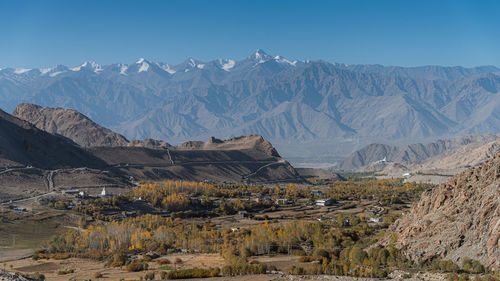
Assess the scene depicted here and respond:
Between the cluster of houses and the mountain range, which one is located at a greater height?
the mountain range

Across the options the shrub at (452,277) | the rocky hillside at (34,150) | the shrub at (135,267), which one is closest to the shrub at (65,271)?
the shrub at (135,267)

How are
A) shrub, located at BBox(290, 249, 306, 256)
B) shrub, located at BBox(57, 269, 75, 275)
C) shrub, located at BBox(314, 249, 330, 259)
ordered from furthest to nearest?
shrub, located at BBox(290, 249, 306, 256) < shrub, located at BBox(314, 249, 330, 259) < shrub, located at BBox(57, 269, 75, 275)

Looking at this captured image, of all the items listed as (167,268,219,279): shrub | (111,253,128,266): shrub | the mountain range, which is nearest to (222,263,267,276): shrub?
(167,268,219,279): shrub

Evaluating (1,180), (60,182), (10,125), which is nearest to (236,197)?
(60,182)

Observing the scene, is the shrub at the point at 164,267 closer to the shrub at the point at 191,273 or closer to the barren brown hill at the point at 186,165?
the shrub at the point at 191,273

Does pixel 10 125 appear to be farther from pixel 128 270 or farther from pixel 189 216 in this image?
pixel 128 270

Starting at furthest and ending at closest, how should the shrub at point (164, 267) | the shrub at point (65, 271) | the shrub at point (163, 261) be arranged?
1. the shrub at point (163, 261)
2. the shrub at point (164, 267)
3. the shrub at point (65, 271)

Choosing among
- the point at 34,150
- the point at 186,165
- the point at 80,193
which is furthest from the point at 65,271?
the point at 186,165

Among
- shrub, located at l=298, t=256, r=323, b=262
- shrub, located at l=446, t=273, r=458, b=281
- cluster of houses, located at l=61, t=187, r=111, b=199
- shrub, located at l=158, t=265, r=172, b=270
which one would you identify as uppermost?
cluster of houses, located at l=61, t=187, r=111, b=199

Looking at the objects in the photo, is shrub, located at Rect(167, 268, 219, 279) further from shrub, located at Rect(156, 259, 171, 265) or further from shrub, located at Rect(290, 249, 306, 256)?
shrub, located at Rect(290, 249, 306, 256)
